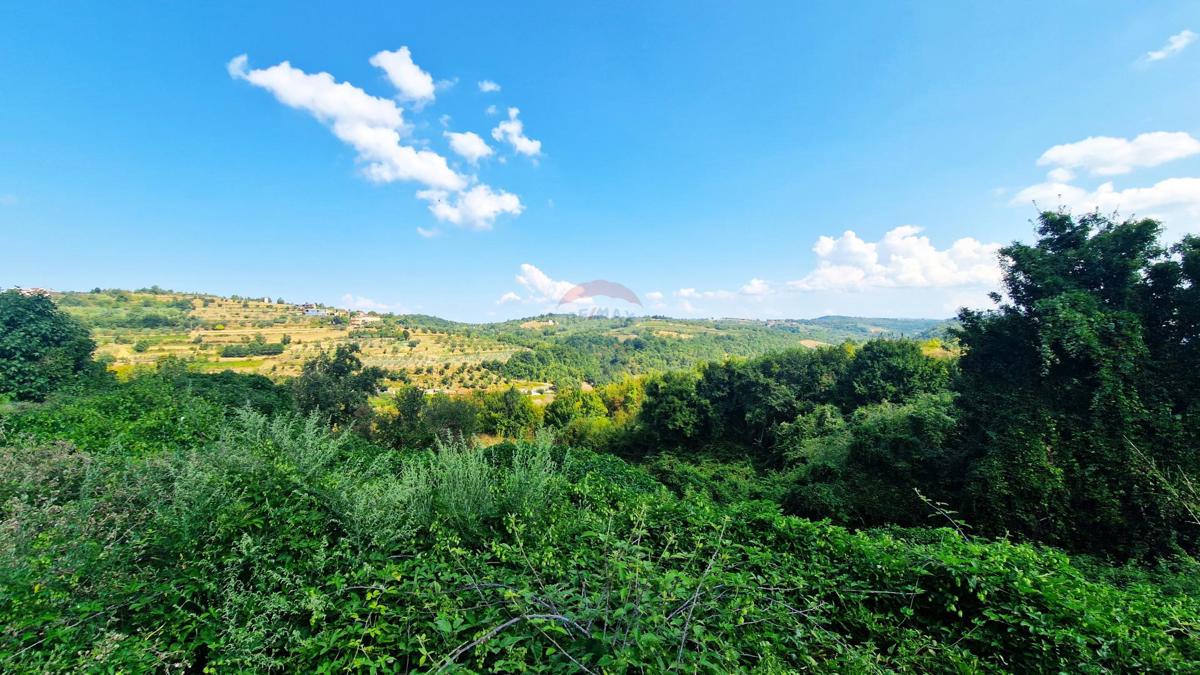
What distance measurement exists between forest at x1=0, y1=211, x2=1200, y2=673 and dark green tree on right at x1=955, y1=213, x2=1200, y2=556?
46 mm

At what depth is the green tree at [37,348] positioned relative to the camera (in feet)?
33.8

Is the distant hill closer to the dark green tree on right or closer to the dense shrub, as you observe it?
the dark green tree on right

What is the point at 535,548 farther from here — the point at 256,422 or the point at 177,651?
the point at 256,422

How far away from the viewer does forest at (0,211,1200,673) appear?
5.76ft

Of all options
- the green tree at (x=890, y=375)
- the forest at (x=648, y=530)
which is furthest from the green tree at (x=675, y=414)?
the forest at (x=648, y=530)

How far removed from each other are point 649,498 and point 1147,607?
3293mm

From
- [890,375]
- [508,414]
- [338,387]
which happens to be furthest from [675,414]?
[508,414]

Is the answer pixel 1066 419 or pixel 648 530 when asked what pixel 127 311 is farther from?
pixel 1066 419

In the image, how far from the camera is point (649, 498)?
3.93 metres

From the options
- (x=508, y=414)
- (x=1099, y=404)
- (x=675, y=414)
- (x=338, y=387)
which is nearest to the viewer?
(x=1099, y=404)

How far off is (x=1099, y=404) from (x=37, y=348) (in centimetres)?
2608

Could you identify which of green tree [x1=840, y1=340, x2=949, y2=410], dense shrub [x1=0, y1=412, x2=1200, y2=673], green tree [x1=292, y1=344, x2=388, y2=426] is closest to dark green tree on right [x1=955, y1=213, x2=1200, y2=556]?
dense shrub [x1=0, y1=412, x2=1200, y2=673]

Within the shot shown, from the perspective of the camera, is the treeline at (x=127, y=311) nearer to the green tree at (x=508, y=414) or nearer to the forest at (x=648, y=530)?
the green tree at (x=508, y=414)

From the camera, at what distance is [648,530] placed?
135 inches
